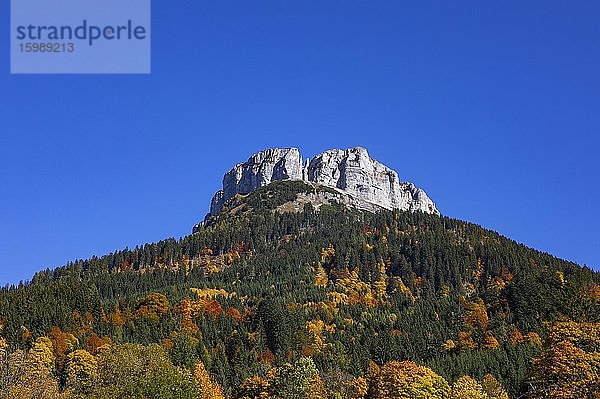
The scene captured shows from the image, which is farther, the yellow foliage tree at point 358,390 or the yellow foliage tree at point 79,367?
the yellow foliage tree at point 79,367

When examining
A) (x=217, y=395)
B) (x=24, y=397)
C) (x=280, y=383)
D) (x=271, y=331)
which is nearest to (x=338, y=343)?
(x=271, y=331)

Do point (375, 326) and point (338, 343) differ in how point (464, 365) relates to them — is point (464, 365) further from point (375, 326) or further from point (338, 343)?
point (375, 326)

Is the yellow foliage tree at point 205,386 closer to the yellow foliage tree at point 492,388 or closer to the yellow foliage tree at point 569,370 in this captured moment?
the yellow foliage tree at point 492,388

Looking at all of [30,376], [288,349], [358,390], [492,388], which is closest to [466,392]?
[492,388]

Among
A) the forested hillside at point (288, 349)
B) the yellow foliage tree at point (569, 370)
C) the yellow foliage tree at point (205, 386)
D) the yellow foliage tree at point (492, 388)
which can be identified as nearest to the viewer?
the yellow foliage tree at point (569, 370)

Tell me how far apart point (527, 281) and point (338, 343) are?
49763 mm

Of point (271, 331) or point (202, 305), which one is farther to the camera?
point (202, 305)

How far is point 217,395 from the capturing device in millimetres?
119062

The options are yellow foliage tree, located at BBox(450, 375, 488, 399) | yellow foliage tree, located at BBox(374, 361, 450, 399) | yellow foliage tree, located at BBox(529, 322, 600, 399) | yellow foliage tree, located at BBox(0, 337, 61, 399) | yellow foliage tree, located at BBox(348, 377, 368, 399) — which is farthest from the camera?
yellow foliage tree, located at BBox(348, 377, 368, 399)

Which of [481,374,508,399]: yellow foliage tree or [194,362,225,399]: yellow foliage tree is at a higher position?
[194,362,225,399]: yellow foliage tree

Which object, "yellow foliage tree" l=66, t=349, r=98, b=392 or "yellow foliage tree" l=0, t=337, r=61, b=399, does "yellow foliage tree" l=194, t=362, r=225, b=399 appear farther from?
"yellow foliage tree" l=0, t=337, r=61, b=399

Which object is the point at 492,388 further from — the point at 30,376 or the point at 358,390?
the point at 30,376

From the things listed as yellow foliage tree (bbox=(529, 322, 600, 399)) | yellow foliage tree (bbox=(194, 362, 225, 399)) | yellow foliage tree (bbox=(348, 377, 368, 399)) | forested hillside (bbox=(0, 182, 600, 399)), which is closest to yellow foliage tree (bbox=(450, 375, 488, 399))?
forested hillside (bbox=(0, 182, 600, 399))

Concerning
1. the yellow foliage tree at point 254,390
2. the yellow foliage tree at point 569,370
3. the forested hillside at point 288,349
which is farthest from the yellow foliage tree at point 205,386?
the yellow foliage tree at point 569,370
